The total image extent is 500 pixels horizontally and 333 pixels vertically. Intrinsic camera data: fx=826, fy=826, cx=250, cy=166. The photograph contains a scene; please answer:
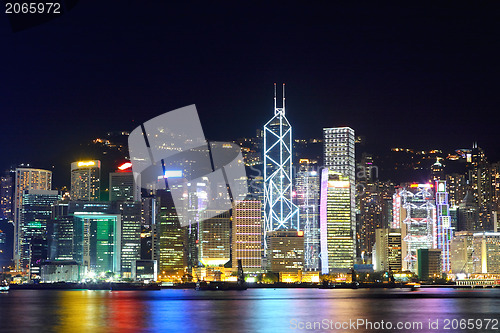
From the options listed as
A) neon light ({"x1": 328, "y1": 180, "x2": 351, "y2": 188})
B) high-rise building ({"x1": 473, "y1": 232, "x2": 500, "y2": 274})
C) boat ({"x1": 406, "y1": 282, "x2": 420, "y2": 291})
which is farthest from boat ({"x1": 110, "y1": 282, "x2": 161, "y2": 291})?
high-rise building ({"x1": 473, "y1": 232, "x2": 500, "y2": 274})

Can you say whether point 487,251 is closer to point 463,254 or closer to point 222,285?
point 463,254

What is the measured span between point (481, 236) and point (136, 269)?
199 feet

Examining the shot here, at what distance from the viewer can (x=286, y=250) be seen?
132m

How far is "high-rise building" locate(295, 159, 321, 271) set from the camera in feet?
479

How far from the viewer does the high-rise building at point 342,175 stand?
143 metres

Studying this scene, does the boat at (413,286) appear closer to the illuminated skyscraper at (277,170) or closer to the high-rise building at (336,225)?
the high-rise building at (336,225)

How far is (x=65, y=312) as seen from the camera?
195 ft

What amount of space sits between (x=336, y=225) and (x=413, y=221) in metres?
15.6

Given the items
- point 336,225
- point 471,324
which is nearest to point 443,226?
point 336,225

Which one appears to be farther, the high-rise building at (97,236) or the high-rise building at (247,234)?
the high-rise building at (97,236)

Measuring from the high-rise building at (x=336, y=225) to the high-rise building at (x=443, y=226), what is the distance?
16.1 metres

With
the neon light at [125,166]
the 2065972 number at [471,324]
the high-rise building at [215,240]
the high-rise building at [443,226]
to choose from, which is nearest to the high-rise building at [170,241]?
the high-rise building at [215,240]

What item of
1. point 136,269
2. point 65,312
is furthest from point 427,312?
point 136,269

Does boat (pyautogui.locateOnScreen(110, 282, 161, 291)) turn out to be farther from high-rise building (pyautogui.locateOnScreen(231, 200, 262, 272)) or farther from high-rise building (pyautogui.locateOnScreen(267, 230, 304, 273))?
high-rise building (pyautogui.locateOnScreen(267, 230, 304, 273))
